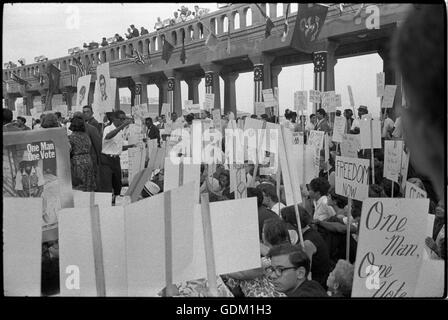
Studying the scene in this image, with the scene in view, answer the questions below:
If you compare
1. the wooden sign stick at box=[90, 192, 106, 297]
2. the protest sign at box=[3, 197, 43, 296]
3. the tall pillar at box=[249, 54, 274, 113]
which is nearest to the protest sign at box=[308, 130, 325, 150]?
the tall pillar at box=[249, 54, 274, 113]

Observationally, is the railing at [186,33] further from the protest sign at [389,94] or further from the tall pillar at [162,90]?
the protest sign at [389,94]

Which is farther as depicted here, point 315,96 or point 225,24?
point 315,96

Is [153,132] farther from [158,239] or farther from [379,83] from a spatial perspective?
[379,83]

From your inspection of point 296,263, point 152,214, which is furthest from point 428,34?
point 296,263

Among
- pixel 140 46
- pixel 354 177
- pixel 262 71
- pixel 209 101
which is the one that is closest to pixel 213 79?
pixel 209 101

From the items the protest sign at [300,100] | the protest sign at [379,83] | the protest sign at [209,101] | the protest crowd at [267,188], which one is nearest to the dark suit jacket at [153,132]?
the protest crowd at [267,188]

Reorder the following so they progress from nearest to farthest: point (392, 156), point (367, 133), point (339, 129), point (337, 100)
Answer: point (337, 100) → point (367, 133) → point (392, 156) → point (339, 129)

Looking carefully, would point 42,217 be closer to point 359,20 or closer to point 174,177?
point 174,177
